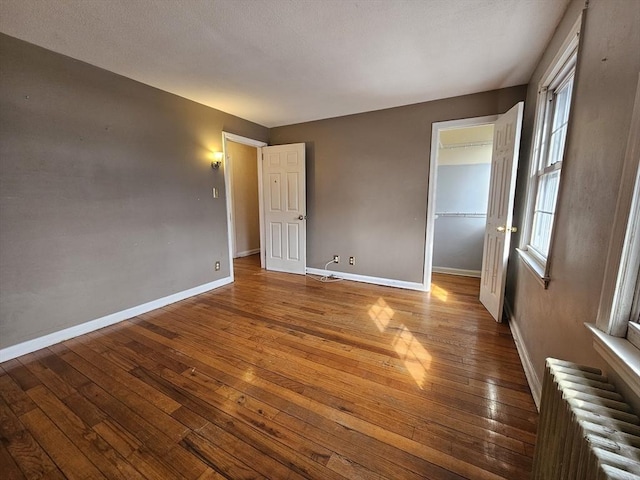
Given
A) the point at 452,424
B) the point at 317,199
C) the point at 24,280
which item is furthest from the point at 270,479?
the point at 317,199

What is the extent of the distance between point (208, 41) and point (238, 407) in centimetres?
259

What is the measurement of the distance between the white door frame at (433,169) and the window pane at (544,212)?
1196 mm

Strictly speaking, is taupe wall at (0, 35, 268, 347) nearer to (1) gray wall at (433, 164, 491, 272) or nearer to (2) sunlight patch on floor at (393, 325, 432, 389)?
(2) sunlight patch on floor at (393, 325, 432, 389)

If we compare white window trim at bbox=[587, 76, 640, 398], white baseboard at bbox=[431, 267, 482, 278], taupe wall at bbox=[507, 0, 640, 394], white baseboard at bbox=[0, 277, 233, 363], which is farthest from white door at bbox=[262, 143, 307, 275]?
white window trim at bbox=[587, 76, 640, 398]

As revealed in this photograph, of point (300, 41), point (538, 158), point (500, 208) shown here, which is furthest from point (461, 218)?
point (300, 41)

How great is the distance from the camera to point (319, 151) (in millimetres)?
4090

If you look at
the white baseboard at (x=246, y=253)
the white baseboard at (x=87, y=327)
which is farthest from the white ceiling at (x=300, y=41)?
the white baseboard at (x=246, y=253)

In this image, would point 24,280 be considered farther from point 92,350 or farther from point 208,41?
point 208,41

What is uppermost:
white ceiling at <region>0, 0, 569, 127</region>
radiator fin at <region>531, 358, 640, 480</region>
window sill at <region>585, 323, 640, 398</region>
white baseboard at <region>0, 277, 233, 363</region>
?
white ceiling at <region>0, 0, 569, 127</region>

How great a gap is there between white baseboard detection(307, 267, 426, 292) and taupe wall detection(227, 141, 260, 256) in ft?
6.82

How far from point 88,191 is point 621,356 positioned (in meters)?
3.53

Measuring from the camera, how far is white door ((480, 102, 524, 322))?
8.04 ft

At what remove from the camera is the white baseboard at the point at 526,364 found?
160 cm

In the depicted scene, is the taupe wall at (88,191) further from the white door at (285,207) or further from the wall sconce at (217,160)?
the white door at (285,207)
